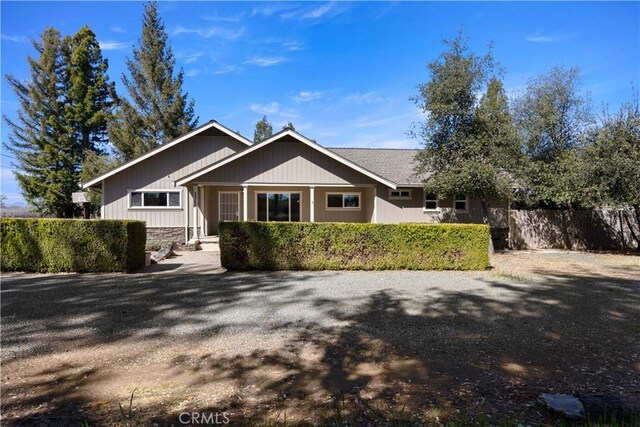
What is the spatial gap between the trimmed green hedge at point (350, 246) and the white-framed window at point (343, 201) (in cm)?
826

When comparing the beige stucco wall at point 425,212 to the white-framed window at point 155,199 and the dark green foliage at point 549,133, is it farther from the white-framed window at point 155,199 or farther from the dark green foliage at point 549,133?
the white-framed window at point 155,199

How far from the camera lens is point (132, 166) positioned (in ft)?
56.6

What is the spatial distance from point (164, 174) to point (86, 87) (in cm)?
1930

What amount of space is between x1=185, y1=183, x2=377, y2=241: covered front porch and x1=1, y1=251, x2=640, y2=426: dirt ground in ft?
31.7

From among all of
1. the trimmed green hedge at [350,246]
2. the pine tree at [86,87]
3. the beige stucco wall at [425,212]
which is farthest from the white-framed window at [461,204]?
the pine tree at [86,87]

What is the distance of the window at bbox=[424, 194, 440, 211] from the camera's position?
60.3 ft

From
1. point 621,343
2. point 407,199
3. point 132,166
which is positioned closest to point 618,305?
point 621,343

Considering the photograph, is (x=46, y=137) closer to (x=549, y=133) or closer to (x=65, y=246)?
(x=65, y=246)

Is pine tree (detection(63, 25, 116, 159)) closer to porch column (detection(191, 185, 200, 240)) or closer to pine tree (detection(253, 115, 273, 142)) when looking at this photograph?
pine tree (detection(253, 115, 273, 142))

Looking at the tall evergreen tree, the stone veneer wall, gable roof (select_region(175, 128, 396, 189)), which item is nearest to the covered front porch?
the stone veneer wall

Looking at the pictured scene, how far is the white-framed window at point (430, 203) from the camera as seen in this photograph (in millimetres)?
18375

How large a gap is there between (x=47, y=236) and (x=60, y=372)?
7.37 m

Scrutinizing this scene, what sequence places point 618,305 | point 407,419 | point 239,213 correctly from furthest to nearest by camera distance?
point 239,213, point 618,305, point 407,419

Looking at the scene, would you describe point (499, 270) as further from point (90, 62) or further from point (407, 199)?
point (90, 62)
